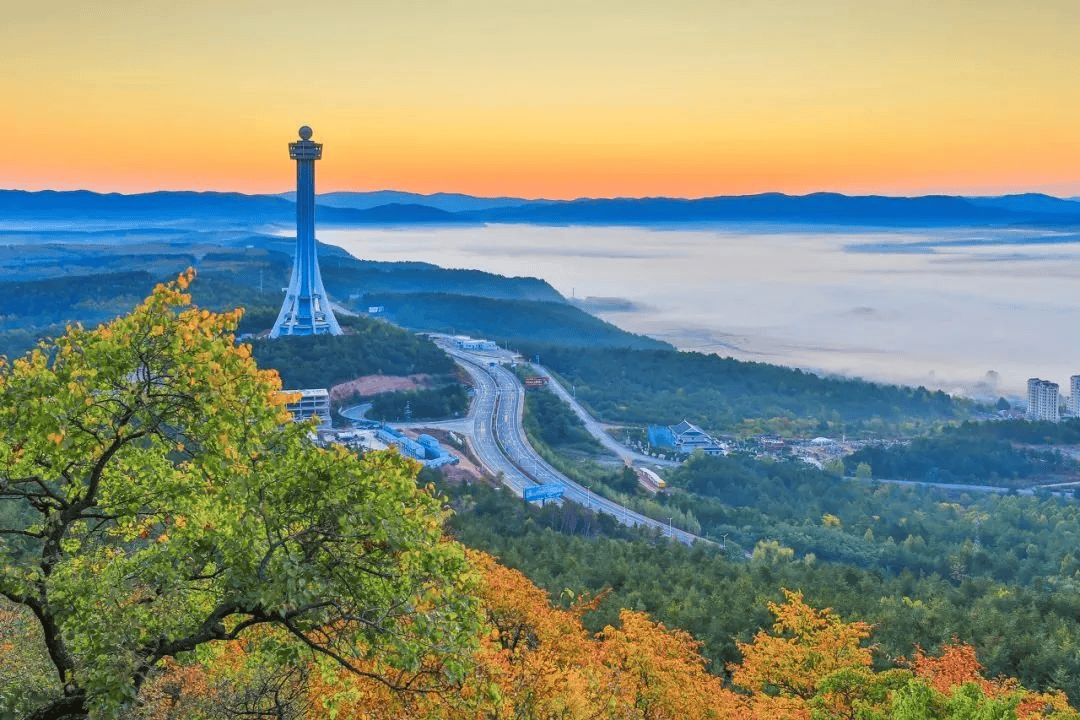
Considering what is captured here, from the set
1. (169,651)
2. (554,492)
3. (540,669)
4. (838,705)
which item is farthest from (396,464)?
(554,492)

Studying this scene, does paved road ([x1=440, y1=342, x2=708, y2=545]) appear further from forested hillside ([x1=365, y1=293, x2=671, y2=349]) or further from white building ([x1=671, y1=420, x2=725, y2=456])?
forested hillside ([x1=365, y1=293, x2=671, y2=349])

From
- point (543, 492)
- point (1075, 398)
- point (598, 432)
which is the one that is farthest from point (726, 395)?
point (543, 492)

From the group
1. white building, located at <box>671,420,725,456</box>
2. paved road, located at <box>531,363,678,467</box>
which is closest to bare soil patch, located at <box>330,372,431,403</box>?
paved road, located at <box>531,363,678,467</box>

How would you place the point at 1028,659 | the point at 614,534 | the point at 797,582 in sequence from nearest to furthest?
the point at 1028,659
the point at 797,582
the point at 614,534

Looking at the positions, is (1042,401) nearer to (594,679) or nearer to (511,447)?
(511,447)

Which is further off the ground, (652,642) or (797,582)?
(652,642)

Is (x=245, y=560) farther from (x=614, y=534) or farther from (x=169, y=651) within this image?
(x=614, y=534)

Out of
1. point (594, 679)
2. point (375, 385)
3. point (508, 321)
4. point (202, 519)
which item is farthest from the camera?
point (508, 321)
